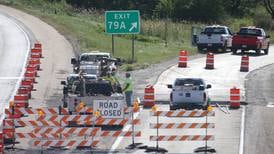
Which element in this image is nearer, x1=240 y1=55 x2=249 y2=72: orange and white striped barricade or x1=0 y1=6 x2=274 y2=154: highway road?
x1=0 y1=6 x2=274 y2=154: highway road

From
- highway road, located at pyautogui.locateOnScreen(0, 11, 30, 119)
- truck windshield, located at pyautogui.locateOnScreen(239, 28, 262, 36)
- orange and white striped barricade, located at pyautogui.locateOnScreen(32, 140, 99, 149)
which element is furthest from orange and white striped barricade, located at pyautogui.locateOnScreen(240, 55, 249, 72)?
orange and white striped barricade, located at pyautogui.locateOnScreen(32, 140, 99, 149)

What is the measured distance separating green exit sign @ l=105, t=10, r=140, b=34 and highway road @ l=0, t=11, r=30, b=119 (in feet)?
17.8

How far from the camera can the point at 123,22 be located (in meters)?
45.8

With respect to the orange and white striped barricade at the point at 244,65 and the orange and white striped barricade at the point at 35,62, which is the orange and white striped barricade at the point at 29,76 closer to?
the orange and white striped barricade at the point at 35,62

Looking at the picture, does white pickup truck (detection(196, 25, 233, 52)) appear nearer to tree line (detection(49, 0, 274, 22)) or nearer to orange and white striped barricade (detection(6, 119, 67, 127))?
tree line (detection(49, 0, 274, 22))

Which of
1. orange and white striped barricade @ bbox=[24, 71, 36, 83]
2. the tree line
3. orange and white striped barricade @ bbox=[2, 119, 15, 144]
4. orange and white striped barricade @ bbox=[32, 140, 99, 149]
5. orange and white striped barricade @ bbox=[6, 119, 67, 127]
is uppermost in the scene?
the tree line

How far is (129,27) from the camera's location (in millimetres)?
45656

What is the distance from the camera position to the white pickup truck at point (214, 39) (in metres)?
58.6

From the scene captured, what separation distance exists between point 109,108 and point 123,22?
2093cm

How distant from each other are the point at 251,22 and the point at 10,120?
71418 mm

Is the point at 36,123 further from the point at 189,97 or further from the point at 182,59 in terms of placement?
the point at 182,59

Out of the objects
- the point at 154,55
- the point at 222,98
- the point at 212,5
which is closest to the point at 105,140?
the point at 222,98

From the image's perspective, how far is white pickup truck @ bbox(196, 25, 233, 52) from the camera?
5859 cm

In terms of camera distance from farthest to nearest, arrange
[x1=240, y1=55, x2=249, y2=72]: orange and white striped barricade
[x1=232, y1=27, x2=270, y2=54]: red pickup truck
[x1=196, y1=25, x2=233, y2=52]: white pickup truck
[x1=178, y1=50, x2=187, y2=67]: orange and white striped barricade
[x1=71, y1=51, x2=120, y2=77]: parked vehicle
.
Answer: [x1=196, y1=25, x2=233, y2=52]: white pickup truck < [x1=232, y1=27, x2=270, y2=54]: red pickup truck < [x1=178, y1=50, x2=187, y2=67]: orange and white striped barricade < [x1=240, y1=55, x2=249, y2=72]: orange and white striped barricade < [x1=71, y1=51, x2=120, y2=77]: parked vehicle
